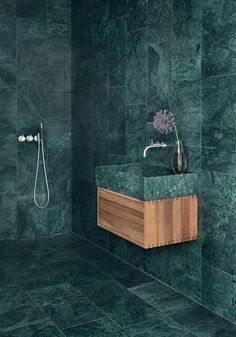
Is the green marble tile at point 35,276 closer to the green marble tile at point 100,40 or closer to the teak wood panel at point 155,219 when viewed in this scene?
the teak wood panel at point 155,219

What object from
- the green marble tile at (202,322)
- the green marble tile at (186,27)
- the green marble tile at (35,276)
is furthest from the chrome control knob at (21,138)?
the green marble tile at (202,322)

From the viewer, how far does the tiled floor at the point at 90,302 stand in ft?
8.34

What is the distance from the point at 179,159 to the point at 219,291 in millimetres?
912

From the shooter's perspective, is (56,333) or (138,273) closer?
(56,333)

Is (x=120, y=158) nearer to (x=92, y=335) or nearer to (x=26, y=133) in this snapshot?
(x=26, y=133)

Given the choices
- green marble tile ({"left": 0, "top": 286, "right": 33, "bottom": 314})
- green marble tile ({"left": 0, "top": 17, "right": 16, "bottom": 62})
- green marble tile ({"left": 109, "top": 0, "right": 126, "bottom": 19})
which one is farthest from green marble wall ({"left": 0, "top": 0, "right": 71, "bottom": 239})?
green marble tile ({"left": 0, "top": 286, "right": 33, "bottom": 314})

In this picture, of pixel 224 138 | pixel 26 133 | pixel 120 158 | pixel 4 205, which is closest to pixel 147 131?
pixel 120 158

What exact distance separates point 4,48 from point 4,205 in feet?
5.29

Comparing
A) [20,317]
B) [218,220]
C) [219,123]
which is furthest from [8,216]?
[219,123]

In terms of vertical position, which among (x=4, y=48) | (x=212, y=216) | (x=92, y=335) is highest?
(x=4, y=48)

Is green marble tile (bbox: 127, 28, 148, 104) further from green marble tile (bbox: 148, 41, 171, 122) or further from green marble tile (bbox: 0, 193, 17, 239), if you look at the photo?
green marble tile (bbox: 0, 193, 17, 239)

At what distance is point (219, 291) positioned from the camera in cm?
275

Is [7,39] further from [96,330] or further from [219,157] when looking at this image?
[96,330]

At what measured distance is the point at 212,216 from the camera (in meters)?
2.81
